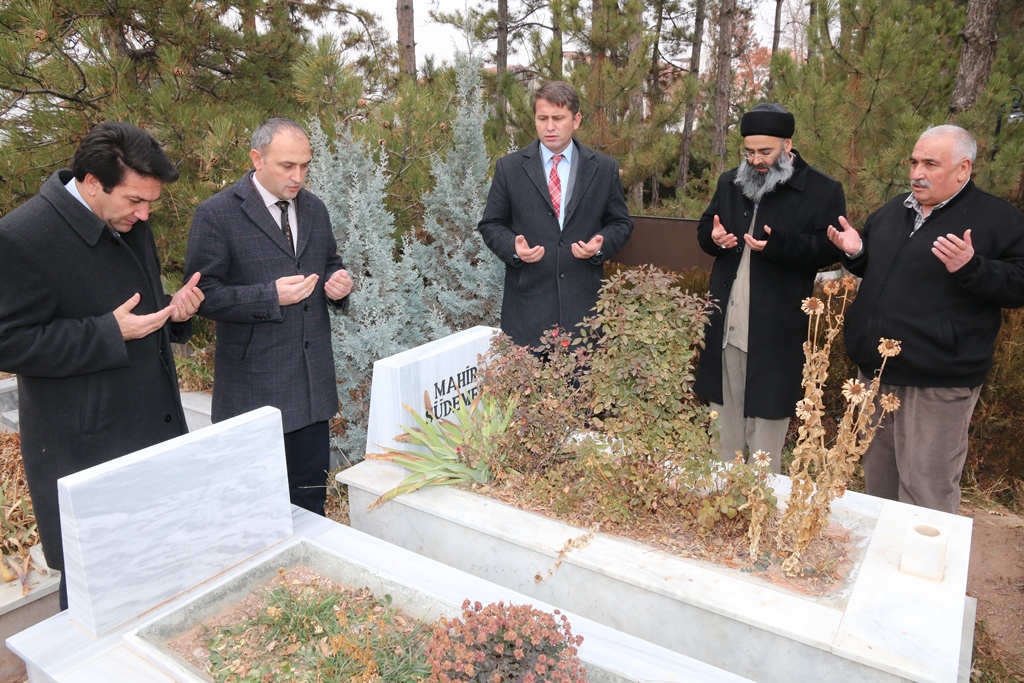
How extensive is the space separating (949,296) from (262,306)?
2616mm

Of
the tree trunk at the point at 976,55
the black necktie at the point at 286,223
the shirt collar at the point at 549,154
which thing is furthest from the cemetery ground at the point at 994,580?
the tree trunk at the point at 976,55

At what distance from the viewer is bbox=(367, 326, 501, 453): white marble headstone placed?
9.85ft

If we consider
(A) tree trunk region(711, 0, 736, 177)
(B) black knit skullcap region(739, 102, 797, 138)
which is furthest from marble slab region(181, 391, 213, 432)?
(A) tree trunk region(711, 0, 736, 177)

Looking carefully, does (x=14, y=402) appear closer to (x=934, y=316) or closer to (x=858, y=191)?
(x=934, y=316)

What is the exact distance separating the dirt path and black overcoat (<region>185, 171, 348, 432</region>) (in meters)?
2.91

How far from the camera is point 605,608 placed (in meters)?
2.31

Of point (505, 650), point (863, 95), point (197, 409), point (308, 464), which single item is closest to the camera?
point (505, 650)

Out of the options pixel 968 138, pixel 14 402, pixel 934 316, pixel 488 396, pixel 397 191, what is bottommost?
pixel 14 402

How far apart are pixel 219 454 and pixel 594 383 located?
1308 millimetres

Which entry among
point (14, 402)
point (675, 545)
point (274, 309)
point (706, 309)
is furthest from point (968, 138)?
point (14, 402)

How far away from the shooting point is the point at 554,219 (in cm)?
354

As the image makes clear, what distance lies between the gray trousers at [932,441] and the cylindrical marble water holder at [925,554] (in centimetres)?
69

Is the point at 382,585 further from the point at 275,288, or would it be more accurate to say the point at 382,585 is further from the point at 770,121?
the point at 770,121

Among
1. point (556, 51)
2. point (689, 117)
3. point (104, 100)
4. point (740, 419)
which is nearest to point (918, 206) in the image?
point (740, 419)
